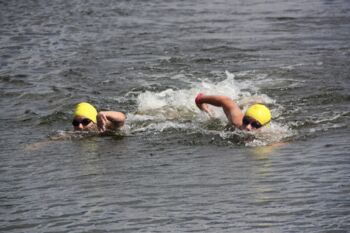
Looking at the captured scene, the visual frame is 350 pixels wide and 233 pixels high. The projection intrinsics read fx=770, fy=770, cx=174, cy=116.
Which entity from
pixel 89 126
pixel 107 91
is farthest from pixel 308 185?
pixel 107 91

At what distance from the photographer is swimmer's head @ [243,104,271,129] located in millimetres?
11016

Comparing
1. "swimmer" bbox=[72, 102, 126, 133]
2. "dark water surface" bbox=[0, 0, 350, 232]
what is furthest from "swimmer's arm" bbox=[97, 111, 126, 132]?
"dark water surface" bbox=[0, 0, 350, 232]

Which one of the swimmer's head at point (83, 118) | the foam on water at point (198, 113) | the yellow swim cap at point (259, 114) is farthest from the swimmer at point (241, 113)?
the swimmer's head at point (83, 118)

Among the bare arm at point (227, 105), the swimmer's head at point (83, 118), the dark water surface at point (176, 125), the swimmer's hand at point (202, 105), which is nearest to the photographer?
the dark water surface at point (176, 125)

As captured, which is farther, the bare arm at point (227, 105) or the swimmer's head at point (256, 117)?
the bare arm at point (227, 105)

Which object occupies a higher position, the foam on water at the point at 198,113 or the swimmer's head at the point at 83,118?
the swimmer's head at the point at 83,118

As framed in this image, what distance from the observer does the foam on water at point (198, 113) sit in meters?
11.0

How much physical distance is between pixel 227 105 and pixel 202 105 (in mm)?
621

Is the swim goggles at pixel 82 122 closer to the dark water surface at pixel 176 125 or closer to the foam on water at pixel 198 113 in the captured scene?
the dark water surface at pixel 176 125

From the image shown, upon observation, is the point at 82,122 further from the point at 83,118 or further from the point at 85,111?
the point at 85,111

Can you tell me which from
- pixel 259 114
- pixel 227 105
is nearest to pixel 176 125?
pixel 227 105

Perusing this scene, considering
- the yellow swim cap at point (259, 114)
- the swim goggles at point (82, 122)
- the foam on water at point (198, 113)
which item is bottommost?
the foam on water at point (198, 113)

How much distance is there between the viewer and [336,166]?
900cm

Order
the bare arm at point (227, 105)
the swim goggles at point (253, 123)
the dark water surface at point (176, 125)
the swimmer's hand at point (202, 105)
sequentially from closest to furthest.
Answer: the dark water surface at point (176, 125)
the swim goggles at point (253, 123)
the bare arm at point (227, 105)
the swimmer's hand at point (202, 105)
